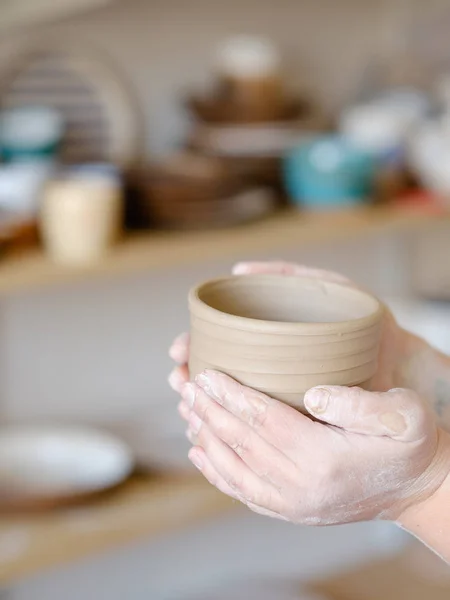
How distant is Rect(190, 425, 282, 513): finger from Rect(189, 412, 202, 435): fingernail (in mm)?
11

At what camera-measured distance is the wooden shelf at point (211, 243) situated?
1.04 m

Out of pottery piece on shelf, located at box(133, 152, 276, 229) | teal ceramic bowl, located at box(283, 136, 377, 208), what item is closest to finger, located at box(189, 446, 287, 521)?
pottery piece on shelf, located at box(133, 152, 276, 229)

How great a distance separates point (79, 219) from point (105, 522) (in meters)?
0.42

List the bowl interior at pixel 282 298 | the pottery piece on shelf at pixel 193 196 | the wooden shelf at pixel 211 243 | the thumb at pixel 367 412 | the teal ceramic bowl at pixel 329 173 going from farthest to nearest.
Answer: the teal ceramic bowl at pixel 329 173
the pottery piece on shelf at pixel 193 196
the wooden shelf at pixel 211 243
the bowl interior at pixel 282 298
the thumb at pixel 367 412

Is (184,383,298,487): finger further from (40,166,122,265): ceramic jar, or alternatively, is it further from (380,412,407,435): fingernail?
(40,166,122,265): ceramic jar

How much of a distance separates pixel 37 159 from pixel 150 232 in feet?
0.62

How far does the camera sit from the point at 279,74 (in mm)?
1320

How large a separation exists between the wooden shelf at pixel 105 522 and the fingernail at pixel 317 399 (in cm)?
61

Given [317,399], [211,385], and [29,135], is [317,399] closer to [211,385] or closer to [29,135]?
[211,385]

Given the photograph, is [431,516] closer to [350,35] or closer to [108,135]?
[108,135]

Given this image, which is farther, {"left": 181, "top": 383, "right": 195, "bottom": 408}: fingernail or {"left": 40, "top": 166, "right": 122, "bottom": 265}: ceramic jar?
{"left": 40, "top": 166, "right": 122, "bottom": 265}: ceramic jar

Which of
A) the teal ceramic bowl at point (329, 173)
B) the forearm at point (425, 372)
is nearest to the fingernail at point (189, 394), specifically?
the forearm at point (425, 372)

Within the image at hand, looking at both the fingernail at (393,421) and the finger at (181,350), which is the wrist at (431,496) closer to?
the fingernail at (393,421)

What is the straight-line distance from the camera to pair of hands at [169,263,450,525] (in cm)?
61
